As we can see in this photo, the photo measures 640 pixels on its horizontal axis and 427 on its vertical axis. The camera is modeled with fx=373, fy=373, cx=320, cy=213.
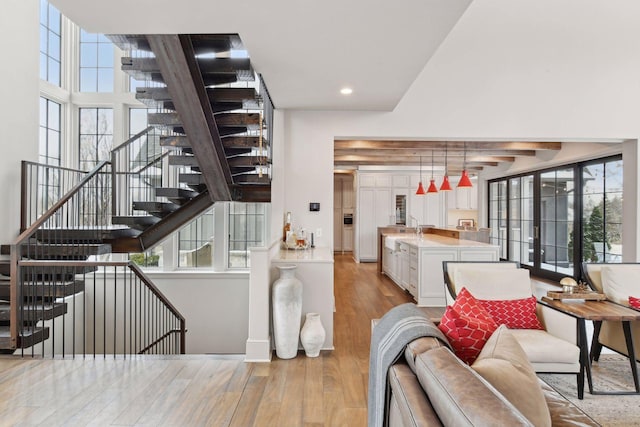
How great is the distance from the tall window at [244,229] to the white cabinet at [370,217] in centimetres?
455

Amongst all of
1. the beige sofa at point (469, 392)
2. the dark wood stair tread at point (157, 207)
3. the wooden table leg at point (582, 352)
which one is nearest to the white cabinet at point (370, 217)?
the dark wood stair tread at point (157, 207)

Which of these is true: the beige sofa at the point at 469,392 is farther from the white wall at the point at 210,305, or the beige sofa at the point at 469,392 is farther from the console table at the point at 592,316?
the white wall at the point at 210,305

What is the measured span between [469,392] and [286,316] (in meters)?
2.52

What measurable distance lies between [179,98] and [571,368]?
12.0 ft

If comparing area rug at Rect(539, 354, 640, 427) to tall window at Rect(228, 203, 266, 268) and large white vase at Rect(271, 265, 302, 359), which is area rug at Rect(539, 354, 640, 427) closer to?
large white vase at Rect(271, 265, 302, 359)

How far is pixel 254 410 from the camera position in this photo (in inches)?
98.4

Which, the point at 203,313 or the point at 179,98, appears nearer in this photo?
the point at 179,98

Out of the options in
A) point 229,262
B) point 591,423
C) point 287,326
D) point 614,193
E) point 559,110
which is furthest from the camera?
point 229,262

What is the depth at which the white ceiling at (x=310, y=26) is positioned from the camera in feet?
7.11

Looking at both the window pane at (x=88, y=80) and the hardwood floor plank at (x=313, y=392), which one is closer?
the hardwood floor plank at (x=313, y=392)

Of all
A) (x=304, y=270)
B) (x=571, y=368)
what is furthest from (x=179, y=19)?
(x=571, y=368)

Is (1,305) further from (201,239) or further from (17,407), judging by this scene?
(201,239)

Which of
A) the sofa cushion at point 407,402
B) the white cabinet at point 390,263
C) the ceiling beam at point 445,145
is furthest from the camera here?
the white cabinet at point 390,263

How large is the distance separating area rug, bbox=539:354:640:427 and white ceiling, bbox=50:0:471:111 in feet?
8.96
